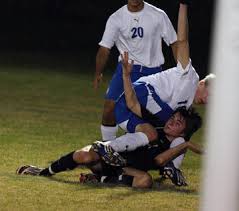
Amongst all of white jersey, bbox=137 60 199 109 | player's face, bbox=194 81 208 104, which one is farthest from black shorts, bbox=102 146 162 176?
player's face, bbox=194 81 208 104

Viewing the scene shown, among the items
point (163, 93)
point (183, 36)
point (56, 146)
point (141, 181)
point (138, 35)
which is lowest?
point (56, 146)

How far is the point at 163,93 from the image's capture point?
858cm

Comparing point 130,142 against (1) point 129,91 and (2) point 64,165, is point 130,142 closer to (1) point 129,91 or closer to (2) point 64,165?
(1) point 129,91

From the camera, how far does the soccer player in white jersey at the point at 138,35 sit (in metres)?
9.80

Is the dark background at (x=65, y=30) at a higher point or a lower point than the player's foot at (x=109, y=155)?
lower

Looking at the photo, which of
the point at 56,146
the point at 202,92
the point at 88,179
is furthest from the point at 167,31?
the point at 88,179

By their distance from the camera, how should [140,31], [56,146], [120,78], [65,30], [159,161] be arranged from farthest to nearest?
[65,30] < [56,146] < [140,31] < [120,78] < [159,161]

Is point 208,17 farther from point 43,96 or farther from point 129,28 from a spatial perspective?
point 129,28

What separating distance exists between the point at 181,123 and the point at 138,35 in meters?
1.89

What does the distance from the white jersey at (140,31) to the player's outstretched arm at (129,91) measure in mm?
1491

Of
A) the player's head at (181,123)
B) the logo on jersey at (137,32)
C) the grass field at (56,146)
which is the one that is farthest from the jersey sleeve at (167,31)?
the player's head at (181,123)

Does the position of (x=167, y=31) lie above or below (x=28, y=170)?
above

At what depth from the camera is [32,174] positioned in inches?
338

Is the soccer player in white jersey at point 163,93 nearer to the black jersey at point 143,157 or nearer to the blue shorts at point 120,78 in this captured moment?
the black jersey at point 143,157
